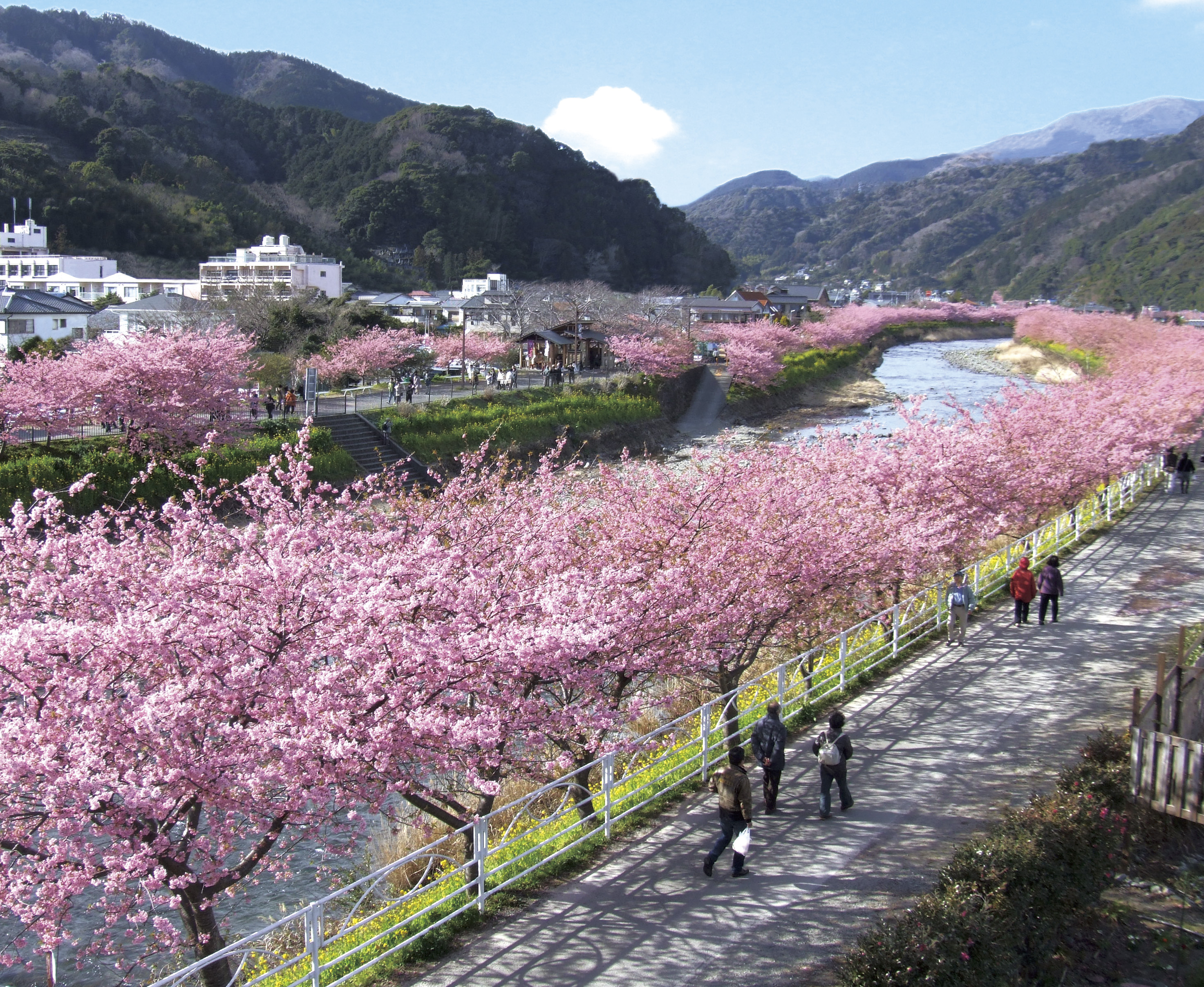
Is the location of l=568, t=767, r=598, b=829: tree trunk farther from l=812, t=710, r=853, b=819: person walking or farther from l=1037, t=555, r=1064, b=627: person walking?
l=1037, t=555, r=1064, b=627: person walking

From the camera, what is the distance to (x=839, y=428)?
4156cm

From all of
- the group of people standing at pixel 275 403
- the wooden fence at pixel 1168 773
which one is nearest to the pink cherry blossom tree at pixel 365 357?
the group of people standing at pixel 275 403

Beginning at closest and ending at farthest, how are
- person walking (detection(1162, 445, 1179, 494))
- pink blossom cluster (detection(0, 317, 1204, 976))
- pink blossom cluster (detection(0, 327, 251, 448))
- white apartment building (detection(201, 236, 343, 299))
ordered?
1. pink blossom cluster (detection(0, 317, 1204, 976))
2. pink blossom cluster (detection(0, 327, 251, 448))
3. person walking (detection(1162, 445, 1179, 494))
4. white apartment building (detection(201, 236, 343, 299))

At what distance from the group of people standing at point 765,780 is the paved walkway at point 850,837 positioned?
15 centimetres

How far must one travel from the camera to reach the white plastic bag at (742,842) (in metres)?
7.99

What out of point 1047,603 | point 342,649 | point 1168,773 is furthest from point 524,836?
point 1047,603

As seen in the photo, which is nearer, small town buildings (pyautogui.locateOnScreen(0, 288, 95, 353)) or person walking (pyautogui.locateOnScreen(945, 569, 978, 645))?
person walking (pyautogui.locateOnScreen(945, 569, 978, 645))

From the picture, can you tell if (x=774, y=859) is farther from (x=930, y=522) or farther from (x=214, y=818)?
(x=930, y=522)

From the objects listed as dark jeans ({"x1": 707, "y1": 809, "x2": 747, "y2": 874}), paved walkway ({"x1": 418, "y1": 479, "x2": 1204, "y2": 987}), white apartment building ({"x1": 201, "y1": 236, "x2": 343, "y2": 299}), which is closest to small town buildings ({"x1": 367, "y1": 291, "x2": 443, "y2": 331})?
white apartment building ({"x1": 201, "y1": 236, "x2": 343, "y2": 299})

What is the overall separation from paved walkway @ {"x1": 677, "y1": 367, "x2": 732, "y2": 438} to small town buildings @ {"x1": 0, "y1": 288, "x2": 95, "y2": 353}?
3097 centimetres

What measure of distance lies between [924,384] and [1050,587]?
57521 mm

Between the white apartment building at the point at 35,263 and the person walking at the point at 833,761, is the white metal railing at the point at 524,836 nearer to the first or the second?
the person walking at the point at 833,761

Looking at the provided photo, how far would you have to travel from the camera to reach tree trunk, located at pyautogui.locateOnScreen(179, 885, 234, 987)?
7059 millimetres

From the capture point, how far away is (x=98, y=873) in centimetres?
657
